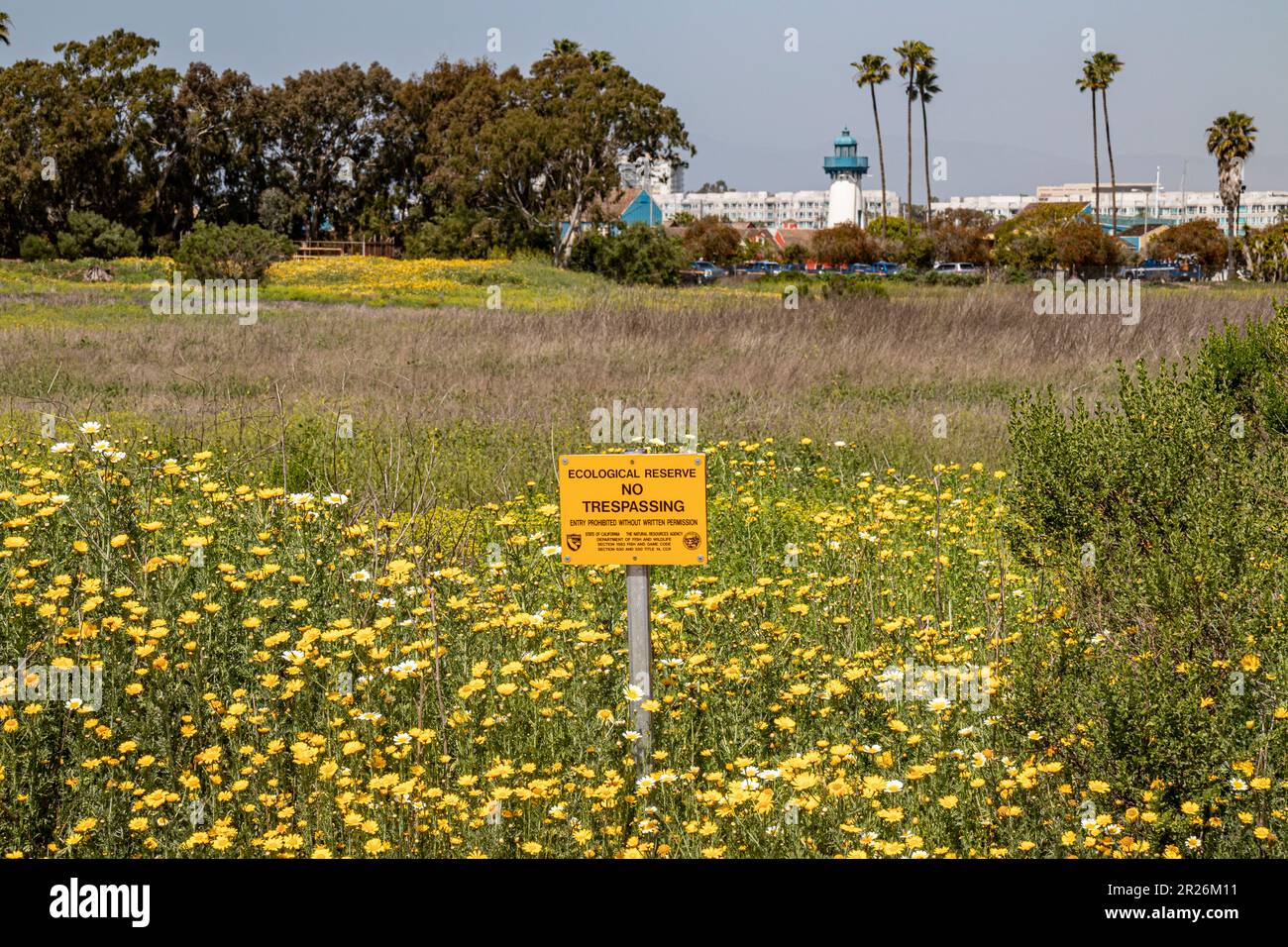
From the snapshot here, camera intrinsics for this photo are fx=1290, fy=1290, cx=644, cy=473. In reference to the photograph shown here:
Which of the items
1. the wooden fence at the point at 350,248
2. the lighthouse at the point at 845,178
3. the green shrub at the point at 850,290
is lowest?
the green shrub at the point at 850,290

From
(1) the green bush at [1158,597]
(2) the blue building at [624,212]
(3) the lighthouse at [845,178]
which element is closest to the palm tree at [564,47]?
(2) the blue building at [624,212]

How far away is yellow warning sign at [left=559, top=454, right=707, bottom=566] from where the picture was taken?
3980mm

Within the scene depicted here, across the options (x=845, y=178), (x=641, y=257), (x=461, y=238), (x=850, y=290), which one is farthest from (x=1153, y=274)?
(x=845, y=178)

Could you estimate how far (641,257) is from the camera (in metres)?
43.8

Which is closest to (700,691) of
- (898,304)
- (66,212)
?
(898,304)

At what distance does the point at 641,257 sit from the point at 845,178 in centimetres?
11046

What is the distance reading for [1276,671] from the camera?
3793 millimetres

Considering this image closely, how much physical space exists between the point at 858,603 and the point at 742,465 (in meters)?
3.86

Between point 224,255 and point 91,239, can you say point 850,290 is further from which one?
point 91,239

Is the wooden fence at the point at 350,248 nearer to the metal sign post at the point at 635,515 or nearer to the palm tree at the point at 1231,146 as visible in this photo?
the palm tree at the point at 1231,146

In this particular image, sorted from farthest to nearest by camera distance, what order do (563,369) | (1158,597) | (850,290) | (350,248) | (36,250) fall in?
(350,248), (36,250), (850,290), (563,369), (1158,597)

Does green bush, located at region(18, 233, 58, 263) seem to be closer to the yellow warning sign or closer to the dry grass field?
the dry grass field

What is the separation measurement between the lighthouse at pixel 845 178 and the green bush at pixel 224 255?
114 meters

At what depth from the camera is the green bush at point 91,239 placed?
46219 mm
